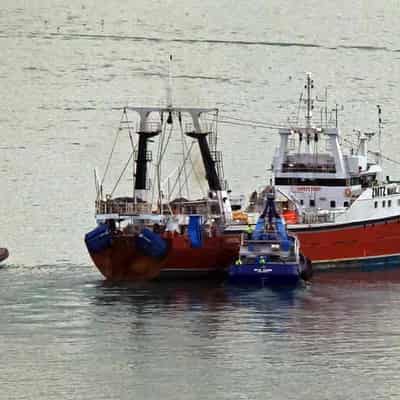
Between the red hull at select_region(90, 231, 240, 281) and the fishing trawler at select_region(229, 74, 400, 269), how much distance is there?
3.77m

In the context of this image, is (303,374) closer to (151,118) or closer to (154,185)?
(154,185)

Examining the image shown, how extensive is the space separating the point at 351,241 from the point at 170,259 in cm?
824

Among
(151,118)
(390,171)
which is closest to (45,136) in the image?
(151,118)

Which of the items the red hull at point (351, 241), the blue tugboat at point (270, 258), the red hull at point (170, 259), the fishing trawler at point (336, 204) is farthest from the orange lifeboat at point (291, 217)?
the red hull at point (170, 259)

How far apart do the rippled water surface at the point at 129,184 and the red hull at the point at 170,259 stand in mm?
1121

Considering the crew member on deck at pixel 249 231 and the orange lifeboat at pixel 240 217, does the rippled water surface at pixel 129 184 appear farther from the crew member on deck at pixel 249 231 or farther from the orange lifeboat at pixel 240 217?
the orange lifeboat at pixel 240 217

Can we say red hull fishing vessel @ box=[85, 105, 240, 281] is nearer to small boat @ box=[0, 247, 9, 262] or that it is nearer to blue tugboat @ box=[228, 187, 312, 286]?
blue tugboat @ box=[228, 187, 312, 286]

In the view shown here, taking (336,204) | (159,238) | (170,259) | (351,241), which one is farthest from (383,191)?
(159,238)

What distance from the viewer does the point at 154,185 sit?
273ft

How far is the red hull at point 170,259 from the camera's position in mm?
74250

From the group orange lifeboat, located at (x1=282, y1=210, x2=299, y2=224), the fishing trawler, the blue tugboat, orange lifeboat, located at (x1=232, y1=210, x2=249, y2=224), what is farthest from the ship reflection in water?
orange lifeboat, located at (x1=232, y1=210, x2=249, y2=224)

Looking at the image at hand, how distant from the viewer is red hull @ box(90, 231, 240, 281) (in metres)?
74.2

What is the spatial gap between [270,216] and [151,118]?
137 feet

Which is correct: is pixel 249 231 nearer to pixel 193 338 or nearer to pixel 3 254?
pixel 3 254
